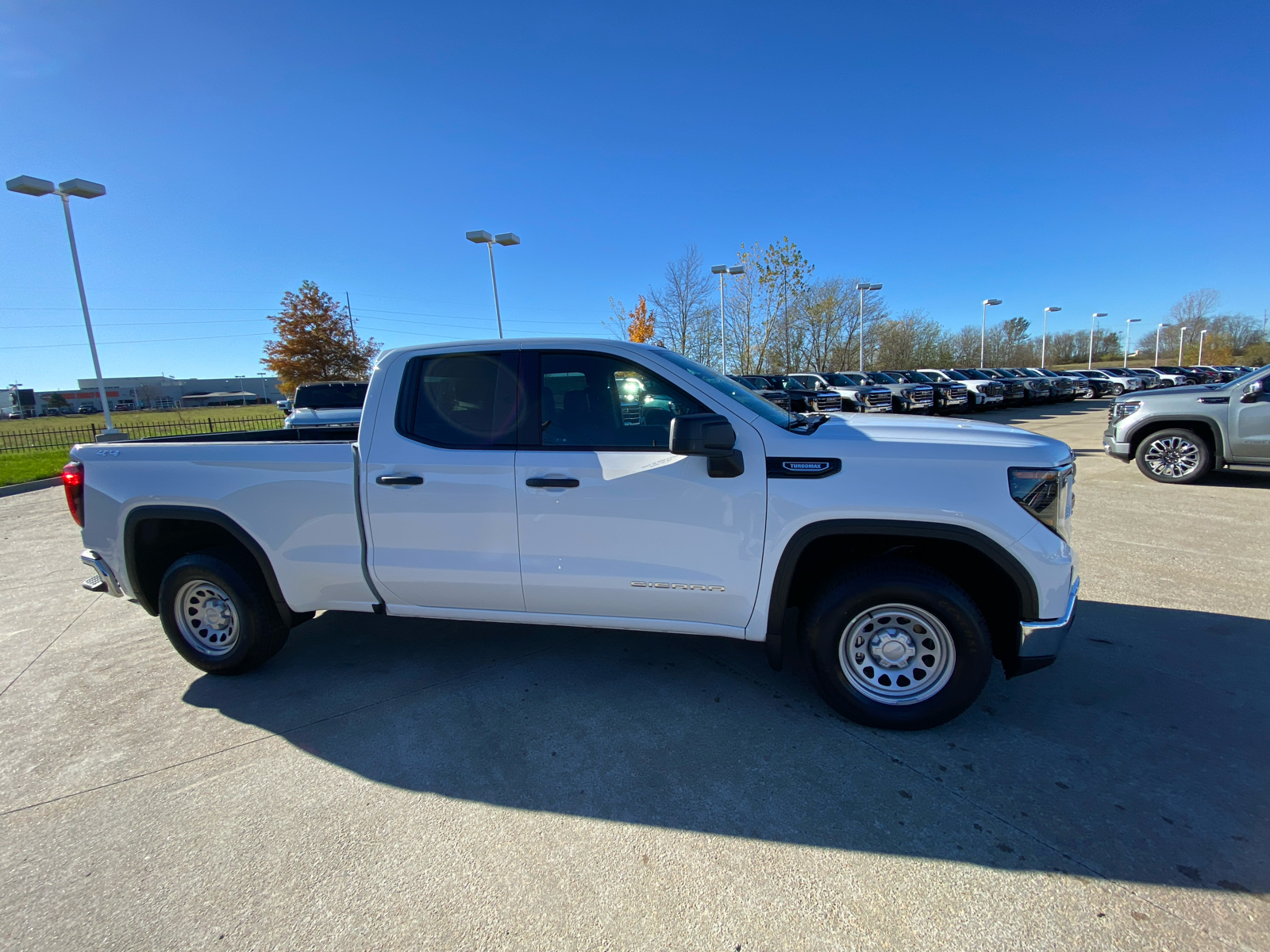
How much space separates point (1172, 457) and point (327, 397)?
14784 millimetres

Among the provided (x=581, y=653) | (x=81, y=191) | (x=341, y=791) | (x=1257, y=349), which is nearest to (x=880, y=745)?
(x=581, y=653)

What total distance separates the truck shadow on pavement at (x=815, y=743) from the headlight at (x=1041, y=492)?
105cm

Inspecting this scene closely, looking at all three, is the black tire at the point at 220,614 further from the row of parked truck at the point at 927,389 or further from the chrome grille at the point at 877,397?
the chrome grille at the point at 877,397

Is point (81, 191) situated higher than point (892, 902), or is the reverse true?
point (81, 191)

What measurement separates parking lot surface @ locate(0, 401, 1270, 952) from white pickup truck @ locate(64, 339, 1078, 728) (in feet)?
1.41

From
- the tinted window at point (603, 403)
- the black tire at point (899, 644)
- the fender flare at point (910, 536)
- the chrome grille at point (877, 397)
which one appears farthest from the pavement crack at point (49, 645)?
the chrome grille at point (877, 397)

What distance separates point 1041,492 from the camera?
2.65 metres

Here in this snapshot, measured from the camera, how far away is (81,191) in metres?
14.0

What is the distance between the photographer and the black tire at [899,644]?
2.73 m

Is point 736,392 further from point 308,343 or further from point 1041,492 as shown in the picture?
point 308,343

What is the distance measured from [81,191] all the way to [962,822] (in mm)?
19670

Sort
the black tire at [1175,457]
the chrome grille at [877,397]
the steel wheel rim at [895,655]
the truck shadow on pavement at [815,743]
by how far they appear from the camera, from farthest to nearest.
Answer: the chrome grille at [877,397], the black tire at [1175,457], the steel wheel rim at [895,655], the truck shadow on pavement at [815,743]

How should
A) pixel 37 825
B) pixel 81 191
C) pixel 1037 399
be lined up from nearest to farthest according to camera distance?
pixel 37 825 → pixel 81 191 → pixel 1037 399

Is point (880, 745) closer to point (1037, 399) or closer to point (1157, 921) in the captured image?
point (1157, 921)
